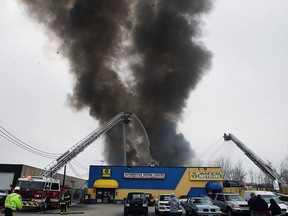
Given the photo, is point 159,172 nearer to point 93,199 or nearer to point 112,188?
point 112,188

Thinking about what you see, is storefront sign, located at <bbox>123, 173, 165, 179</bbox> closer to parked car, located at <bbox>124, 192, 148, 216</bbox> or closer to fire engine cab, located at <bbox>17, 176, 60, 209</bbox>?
fire engine cab, located at <bbox>17, 176, 60, 209</bbox>

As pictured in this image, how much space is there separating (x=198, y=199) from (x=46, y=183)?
12423mm

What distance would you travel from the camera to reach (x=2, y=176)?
1480 inches

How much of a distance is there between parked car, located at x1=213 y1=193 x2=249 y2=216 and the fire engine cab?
1339 cm

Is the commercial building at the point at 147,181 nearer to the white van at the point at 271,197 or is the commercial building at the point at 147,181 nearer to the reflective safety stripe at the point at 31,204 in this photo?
the reflective safety stripe at the point at 31,204

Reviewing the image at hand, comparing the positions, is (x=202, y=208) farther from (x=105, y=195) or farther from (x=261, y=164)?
(x=261, y=164)

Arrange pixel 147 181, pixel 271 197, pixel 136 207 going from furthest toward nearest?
pixel 147 181 < pixel 136 207 < pixel 271 197

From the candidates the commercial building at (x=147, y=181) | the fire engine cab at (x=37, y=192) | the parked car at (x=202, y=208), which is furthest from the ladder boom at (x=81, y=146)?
the parked car at (x=202, y=208)

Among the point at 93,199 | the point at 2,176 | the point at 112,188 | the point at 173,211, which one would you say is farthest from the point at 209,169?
the point at 2,176

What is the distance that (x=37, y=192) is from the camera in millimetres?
19953

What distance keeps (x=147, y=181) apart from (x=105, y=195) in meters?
6.02

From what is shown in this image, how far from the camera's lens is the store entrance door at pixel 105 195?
34.1 metres

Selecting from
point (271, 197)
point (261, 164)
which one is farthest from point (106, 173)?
point (261, 164)

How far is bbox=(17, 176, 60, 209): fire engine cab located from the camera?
63.9ft
